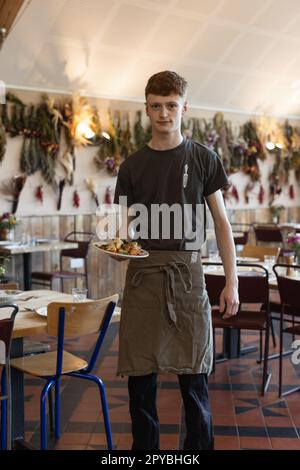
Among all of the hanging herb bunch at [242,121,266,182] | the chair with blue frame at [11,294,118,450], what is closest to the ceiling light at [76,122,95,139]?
the hanging herb bunch at [242,121,266,182]

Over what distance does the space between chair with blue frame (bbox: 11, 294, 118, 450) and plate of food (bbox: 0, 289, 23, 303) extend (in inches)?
13.4

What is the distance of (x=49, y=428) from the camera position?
3.62 m

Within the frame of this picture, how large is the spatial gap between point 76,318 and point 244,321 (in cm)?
180

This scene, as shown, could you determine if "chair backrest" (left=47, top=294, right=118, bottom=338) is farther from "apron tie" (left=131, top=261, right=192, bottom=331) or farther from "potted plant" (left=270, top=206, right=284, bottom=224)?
"potted plant" (left=270, top=206, right=284, bottom=224)

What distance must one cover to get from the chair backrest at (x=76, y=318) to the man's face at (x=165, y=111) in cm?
95

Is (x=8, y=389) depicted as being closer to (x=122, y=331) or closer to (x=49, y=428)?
(x=122, y=331)

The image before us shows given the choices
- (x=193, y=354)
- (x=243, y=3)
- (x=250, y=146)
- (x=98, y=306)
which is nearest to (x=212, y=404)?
(x=98, y=306)

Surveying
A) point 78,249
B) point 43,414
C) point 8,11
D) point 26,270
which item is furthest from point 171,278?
point 78,249

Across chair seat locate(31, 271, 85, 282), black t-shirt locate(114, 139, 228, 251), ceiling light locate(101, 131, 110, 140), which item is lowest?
chair seat locate(31, 271, 85, 282)

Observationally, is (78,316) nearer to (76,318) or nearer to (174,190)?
(76,318)

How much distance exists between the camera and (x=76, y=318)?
2.95m

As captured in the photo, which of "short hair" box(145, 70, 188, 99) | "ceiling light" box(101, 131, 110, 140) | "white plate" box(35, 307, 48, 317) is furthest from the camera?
"ceiling light" box(101, 131, 110, 140)

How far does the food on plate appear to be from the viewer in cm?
242

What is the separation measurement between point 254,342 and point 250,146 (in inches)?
168
